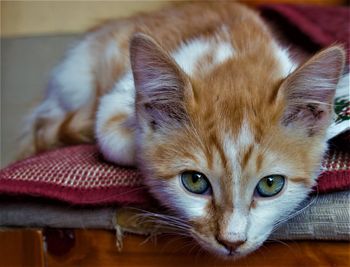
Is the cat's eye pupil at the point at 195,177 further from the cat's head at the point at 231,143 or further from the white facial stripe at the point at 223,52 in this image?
the white facial stripe at the point at 223,52

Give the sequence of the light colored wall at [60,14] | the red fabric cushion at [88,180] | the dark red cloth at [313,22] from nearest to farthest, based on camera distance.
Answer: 1. the red fabric cushion at [88,180]
2. the dark red cloth at [313,22]
3. the light colored wall at [60,14]

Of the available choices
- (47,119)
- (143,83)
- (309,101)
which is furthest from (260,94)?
(47,119)

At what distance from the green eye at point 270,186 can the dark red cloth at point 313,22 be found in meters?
0.75

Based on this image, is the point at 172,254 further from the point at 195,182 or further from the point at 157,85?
the point at 157,85

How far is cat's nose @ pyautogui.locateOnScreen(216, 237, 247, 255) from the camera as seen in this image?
1094 millimetres

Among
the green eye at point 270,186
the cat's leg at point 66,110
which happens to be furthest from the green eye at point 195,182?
the cat's leg at point 66,110

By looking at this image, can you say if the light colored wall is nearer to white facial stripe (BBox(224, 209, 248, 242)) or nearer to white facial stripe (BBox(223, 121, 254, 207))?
white facial stripe (BBox(223, 121, 254, 207))

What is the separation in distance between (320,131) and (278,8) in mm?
939

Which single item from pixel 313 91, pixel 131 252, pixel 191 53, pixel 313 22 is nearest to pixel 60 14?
pixel 313 22

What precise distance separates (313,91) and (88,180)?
509 mm

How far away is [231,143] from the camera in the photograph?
3.77 feet

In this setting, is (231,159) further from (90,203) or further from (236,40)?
(236,40)

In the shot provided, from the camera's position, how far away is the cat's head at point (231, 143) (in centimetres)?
113

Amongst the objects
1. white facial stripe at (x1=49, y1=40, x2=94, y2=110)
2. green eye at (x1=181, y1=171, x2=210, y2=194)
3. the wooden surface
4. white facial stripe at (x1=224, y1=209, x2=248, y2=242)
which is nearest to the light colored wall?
white facial stripe at (x1=49, y1=40, x2=94, y2=110)
